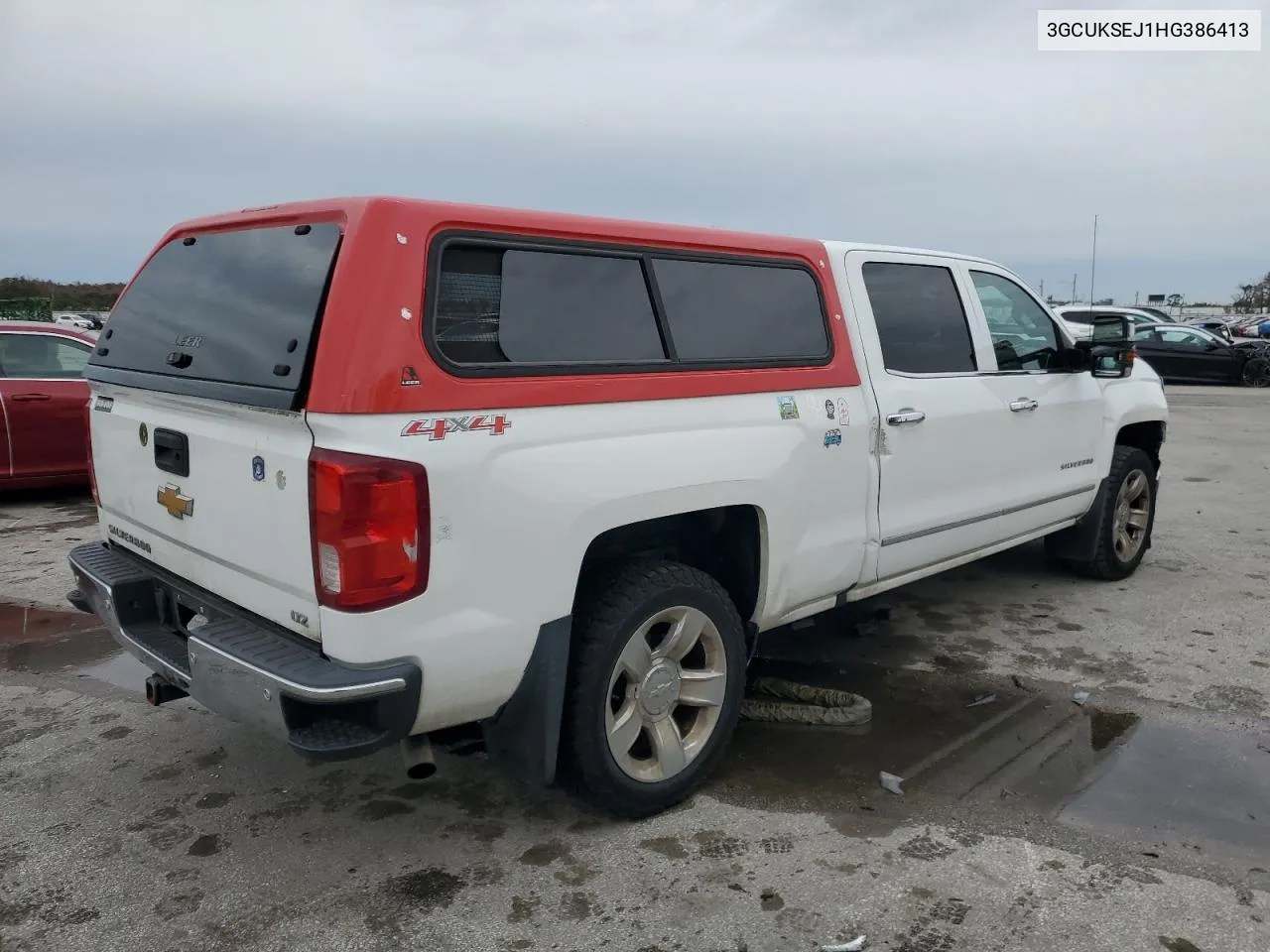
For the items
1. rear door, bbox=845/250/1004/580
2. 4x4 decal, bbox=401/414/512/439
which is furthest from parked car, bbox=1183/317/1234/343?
4x4 decal, bbox=401/414/512/439

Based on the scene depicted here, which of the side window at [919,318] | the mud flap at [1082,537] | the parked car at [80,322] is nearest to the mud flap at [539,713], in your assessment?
the side window at [919,318]

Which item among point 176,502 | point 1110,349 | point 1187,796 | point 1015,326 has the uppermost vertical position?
point 1015,326

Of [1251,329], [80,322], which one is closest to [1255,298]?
[1251,329]

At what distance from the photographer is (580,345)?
3.03 metres

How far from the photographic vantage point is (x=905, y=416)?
4066 millimetres

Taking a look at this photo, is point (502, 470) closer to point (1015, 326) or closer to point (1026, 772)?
point (1026, 772)

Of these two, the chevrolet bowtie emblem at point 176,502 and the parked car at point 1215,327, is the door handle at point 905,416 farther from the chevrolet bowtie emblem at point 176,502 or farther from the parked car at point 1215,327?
the parked car at point 1215,327

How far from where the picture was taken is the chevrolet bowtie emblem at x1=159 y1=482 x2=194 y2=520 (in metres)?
3.09

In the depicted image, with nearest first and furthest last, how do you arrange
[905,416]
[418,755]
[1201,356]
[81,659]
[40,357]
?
[418,755], [905,416], [81,659], [40,357], [1201,356]

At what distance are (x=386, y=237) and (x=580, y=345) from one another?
0.67 meters

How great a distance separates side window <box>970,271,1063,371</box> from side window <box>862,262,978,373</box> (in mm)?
253

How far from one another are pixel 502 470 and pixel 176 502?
1.17 meters

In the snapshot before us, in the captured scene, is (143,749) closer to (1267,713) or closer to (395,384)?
(395,384)

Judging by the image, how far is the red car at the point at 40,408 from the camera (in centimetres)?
806
